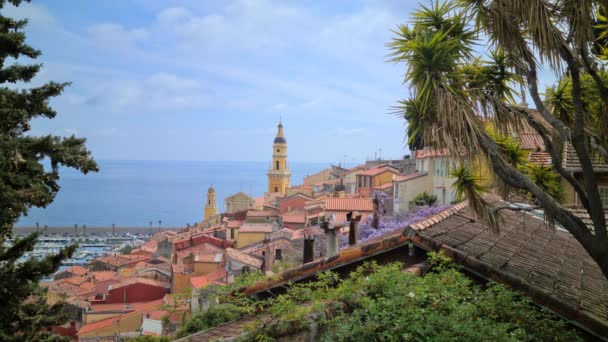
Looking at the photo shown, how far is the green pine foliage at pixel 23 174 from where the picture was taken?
460 inches

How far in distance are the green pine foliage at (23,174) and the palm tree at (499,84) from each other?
347 inches

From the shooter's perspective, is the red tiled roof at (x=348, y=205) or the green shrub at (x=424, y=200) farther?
the red tiled roof at (x=348, y=205)

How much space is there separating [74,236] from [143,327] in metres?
92.8

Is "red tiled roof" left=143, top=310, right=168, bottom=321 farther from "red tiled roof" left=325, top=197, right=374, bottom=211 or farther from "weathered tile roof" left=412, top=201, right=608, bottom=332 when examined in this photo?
"weathered tile roof" left=412, top=201, right=608, bottom=332

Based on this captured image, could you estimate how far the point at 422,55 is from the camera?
661 centimetres

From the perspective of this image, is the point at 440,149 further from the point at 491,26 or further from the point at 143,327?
the point at 143,327

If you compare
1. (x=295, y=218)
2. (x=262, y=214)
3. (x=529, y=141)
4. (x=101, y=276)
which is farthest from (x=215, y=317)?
(x=262, y=214)

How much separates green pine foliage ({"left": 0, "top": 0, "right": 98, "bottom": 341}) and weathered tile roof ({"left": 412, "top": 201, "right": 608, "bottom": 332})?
27.6 feet

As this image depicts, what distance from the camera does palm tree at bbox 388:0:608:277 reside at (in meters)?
6.36

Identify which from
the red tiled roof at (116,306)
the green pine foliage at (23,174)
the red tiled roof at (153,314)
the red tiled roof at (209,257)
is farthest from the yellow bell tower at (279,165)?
the green pine foliage at (23,174)

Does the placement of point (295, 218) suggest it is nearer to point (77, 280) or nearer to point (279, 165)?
point (77, 280)

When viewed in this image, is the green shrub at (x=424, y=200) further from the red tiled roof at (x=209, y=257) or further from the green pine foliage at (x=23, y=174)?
the green pine foliage at (x=23, y=174)

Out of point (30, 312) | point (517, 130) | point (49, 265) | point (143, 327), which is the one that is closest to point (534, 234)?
point (517, 130)

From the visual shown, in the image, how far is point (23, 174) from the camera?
12797 millimetres
